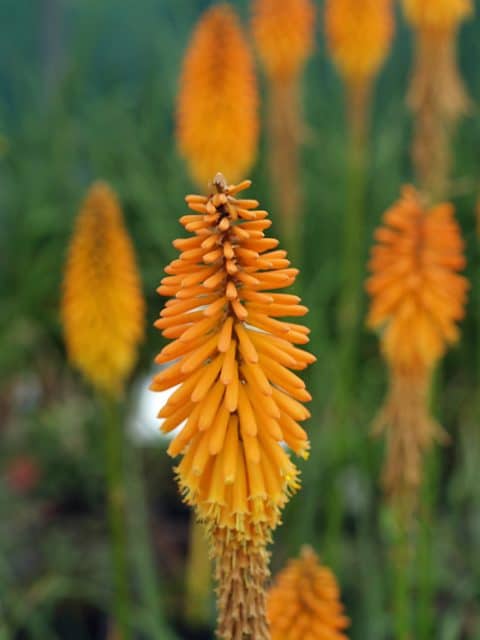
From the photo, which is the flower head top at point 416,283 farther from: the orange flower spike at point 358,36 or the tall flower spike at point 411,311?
the orange flower spike at point 358,36

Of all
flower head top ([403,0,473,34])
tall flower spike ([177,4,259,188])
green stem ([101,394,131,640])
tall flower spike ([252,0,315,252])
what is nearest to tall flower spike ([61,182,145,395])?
green stem ([101,394,131,640])

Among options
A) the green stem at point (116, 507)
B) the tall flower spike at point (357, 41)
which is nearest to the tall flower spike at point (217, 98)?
the tall flower spike at point (357, 41)

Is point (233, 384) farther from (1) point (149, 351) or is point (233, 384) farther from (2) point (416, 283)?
(1) point (149, 351)

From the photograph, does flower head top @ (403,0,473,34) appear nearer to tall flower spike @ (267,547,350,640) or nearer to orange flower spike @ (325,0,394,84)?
orange flower spike @ (325,0,394,84)

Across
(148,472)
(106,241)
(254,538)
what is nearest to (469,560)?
(148,472)

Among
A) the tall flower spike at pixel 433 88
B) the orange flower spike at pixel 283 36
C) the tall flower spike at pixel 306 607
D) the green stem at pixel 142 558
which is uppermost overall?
the orange flower spike at pixel 283 36

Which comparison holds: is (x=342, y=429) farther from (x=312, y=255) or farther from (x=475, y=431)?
(x=312, y=255)
